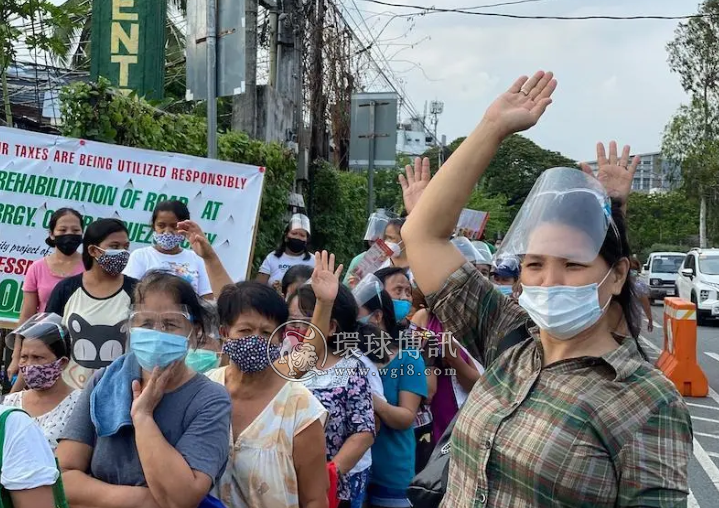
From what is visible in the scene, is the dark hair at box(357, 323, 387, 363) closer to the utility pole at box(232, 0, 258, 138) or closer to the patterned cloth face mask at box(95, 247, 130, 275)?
the patterned cloth face mask at box(95, 247, 130, 275)

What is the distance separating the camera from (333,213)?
14633 millimetres

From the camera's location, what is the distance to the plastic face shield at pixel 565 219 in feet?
6.18

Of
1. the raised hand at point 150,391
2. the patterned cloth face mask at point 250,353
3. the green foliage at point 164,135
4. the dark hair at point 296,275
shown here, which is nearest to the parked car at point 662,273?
the green foliage at point 164,135

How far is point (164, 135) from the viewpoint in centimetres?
745

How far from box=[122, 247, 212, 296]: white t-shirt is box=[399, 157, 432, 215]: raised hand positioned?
2.47 meters

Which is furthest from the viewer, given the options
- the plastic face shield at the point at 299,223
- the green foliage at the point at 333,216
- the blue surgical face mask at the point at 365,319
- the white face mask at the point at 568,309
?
the green foliage at the point at 333,216

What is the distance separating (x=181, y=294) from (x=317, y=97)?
12.4m

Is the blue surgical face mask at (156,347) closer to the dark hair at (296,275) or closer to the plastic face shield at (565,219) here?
the plastic face shield at (565,219)

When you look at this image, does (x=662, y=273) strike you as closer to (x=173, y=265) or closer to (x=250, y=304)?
(x=173, y=265)

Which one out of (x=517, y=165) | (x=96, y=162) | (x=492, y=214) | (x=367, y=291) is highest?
(x=517, y=165)

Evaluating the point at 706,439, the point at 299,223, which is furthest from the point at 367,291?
the point at 706,439

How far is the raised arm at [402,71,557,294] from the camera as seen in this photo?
2.03 metres

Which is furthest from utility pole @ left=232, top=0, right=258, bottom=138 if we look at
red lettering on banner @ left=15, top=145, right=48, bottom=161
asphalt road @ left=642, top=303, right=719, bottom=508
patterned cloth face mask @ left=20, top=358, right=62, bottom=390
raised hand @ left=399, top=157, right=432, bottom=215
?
raised hand @ left=399, top=157, right=432, bottom=215

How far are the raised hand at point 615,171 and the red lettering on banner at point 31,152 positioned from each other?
4.80 metres
